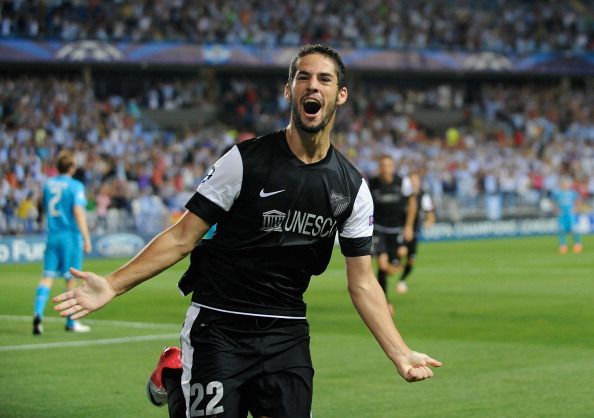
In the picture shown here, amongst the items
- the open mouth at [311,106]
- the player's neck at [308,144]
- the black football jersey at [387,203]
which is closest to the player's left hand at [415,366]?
the player's neck at [308,144]

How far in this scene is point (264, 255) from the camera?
5.59m

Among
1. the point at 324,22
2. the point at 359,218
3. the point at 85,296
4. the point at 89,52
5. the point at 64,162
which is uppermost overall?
the point at 324,22

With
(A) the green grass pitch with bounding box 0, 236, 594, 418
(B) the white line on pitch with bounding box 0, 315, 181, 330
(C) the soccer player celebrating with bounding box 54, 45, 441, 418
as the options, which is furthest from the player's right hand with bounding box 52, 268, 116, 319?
(B) the white line on pitch with bounding box 0, 315, 181, 330

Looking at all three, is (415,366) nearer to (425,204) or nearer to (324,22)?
(425,204)

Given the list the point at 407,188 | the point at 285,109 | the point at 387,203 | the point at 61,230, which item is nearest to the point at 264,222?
the point at 61,230

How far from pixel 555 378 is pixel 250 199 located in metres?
6.77

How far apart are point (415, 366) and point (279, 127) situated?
39.0m

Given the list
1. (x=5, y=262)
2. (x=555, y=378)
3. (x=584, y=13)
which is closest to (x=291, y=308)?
(x=555, y=378)

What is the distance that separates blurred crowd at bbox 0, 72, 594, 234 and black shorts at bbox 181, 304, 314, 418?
1040 inches

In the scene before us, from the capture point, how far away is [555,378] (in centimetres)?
1148

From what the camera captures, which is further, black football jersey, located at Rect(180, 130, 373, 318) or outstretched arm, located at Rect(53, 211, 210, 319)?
black football jersey, located at Rect(180, 130, 373, 318)

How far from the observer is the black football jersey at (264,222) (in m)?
5.48

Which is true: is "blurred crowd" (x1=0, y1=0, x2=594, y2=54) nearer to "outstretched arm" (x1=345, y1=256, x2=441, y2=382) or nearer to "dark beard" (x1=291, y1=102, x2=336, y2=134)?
"outstretched arm" (x1=345, y1=256, x2=441, y2=382)

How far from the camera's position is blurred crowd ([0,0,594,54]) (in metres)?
42.0
